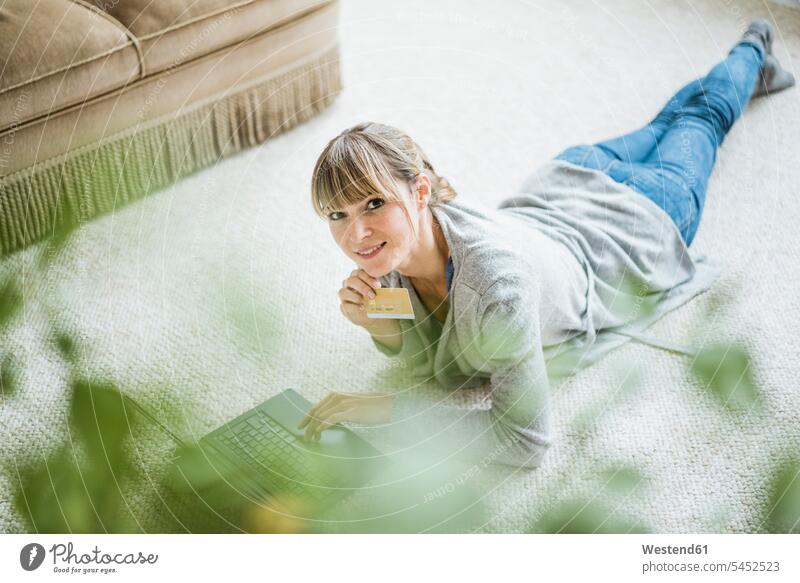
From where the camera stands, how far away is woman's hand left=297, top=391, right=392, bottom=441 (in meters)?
0.91

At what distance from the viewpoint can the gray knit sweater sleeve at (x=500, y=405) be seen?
83 centimetres

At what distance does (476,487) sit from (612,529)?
14 centimetres

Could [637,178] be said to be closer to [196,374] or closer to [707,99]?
[707,99]

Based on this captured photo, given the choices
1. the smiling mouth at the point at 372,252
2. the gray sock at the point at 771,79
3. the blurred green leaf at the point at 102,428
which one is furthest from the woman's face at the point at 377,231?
the gray sock at the point at 771,79

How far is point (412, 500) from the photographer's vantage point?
0.87 m

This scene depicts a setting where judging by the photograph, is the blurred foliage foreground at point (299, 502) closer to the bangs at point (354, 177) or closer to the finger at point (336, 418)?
the finger at point (336, 418)

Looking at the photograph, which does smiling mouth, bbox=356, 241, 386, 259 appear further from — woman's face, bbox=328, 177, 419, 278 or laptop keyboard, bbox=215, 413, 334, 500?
laptop keyboard, bbox=215, 413, 334, 500

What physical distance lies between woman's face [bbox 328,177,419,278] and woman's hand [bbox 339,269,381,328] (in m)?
0.01

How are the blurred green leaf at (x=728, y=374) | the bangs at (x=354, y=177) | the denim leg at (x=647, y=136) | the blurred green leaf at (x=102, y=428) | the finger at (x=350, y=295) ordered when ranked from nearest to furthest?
the blurred green leaf at (x=102, y=428), the blurred green leaf at (x=728, y=374), the bangs at (x=354, y=177), the finger at (x=350, y=295), the denim leg at (x=647, y=136)

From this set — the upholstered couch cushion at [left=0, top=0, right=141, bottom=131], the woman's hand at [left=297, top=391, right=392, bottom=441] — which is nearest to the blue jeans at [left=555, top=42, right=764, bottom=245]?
the woman's hand at [left=297, top=391, right=392, bottom=441]

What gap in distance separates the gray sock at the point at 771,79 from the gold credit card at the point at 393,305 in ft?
2.30

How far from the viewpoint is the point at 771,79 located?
4.18ft

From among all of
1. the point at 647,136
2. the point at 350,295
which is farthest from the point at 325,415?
the point at 647,136

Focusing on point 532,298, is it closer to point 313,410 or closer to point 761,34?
point 313,410
